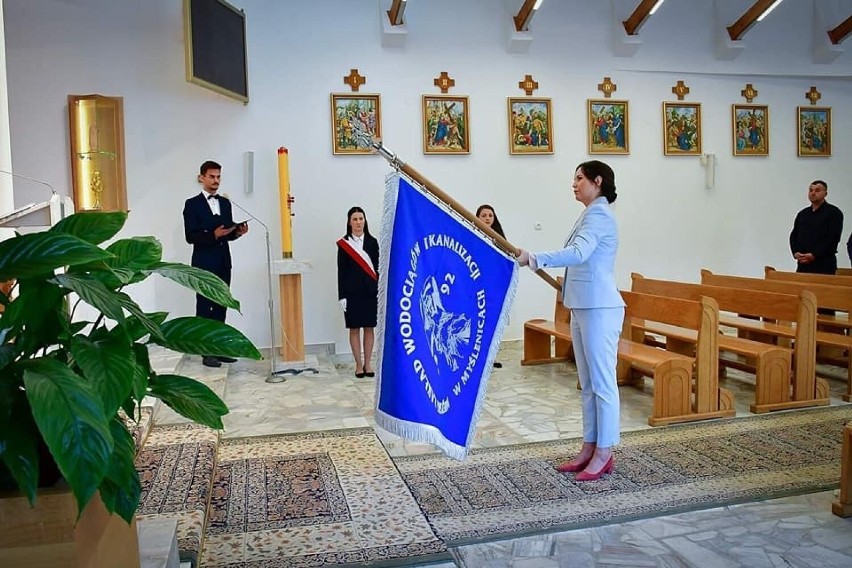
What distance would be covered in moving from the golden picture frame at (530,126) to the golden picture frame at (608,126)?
487mm

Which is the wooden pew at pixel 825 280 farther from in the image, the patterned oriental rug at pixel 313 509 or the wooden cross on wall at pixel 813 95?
the patterned oriental rug at pixel 313 509

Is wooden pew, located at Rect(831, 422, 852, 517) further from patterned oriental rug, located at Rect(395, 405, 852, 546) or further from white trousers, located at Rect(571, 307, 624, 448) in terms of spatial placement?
white trousers, located at Rect(571, 307, 624, 448)

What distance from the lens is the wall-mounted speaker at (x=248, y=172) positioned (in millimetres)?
6891

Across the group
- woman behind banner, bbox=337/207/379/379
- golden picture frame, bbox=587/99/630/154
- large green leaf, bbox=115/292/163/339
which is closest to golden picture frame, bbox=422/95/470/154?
golden picture frame, bbox=587/99/630/154

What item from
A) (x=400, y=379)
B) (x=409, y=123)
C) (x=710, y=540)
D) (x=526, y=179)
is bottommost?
(x=710, y=540)

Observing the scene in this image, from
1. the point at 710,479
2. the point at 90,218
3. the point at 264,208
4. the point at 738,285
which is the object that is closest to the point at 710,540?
the point at 710,479

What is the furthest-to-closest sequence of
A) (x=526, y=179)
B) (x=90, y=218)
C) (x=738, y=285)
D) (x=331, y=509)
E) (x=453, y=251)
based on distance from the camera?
(x=526, y=179) → (x=738, y=285) → (x=331, y=509) → (x=453, y=251) → (x=90, y=218)

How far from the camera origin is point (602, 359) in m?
3.37

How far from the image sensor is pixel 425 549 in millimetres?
2682

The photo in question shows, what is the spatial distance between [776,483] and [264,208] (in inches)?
203

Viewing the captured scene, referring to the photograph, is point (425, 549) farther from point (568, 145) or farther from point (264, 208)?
point (568, 145)

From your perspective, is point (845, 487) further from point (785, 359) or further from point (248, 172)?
point (248, 172)

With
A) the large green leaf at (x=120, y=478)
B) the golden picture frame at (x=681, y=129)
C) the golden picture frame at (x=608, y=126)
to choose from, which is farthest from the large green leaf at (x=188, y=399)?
the golden picture frame at (x=681, y=129)

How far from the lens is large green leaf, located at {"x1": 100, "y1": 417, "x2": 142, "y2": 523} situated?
1.36 meters
